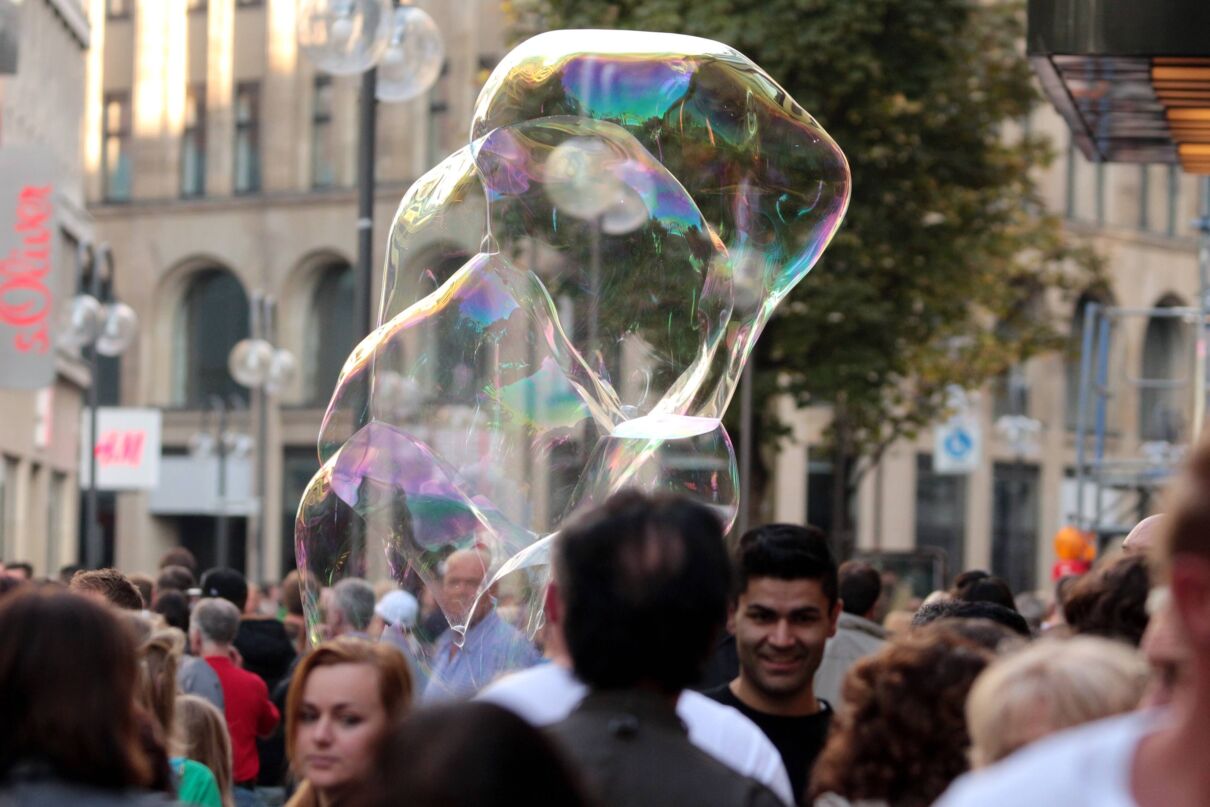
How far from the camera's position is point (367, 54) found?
44.4 ft

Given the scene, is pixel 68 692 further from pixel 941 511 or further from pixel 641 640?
pixel 941 511

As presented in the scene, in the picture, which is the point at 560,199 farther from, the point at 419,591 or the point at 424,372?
the point at 419,591

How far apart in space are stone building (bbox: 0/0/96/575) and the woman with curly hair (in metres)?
28.7

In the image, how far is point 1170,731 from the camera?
2680mm

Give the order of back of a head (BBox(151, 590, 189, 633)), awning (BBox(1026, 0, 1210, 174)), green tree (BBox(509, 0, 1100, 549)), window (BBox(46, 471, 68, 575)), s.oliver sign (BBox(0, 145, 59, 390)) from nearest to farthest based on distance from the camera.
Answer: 1. awning (BBox(1026, 0, 1210, 174))
2. back of a head (BBox(151, 590, 189, 633))
3. s.oliver sign (BBox(0, 145, 59, 390))
4. green tree (BBox(509, 0, 1100, 549))
5. window (BBox(46, 471, 68, 575))

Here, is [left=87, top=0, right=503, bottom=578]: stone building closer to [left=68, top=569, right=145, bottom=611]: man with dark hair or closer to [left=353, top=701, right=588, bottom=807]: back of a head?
[left=68, top=569, right=145, bottom=611]: man with dark hair

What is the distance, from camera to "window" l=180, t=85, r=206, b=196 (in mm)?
55031

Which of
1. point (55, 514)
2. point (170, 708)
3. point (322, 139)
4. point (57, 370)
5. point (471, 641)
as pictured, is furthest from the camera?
point (322, 139)

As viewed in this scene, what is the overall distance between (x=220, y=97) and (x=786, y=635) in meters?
50.0

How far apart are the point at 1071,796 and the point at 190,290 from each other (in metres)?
53.5

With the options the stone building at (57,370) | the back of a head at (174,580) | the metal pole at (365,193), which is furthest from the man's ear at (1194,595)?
the stone building at (57,370)

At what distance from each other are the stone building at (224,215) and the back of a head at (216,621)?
1633 inches

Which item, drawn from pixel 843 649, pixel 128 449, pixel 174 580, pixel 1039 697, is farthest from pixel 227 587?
pixel 128 449

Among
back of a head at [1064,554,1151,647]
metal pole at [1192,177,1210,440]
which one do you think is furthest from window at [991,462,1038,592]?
back of a head at [1064,554,1151,647]
